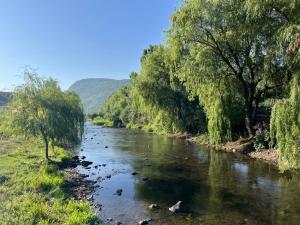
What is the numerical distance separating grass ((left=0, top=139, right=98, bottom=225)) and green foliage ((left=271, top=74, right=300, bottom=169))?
38.0ft

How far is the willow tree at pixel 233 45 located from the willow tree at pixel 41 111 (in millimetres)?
13938

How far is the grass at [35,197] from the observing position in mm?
15500

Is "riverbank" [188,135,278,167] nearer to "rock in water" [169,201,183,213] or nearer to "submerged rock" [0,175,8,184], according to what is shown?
"rock in water" [169,201,183,213]

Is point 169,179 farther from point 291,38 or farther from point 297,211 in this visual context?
point 291,38

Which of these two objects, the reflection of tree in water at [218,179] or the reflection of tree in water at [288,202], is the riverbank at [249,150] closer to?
the reflection of tree in water at [218,179]

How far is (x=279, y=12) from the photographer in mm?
25766

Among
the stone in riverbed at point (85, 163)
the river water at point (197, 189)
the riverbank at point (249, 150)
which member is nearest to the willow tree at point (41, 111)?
the stone in riverbed at point (85, 163)

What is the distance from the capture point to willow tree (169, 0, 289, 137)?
33.0 meters

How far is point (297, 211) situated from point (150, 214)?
7078 millimetres

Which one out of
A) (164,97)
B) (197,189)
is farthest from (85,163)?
(164,97)

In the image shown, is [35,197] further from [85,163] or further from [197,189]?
[85,163]

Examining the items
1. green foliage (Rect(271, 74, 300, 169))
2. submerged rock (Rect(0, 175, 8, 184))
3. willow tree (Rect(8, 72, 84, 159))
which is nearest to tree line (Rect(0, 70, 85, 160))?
willow tree (Rect(8, 72, 84, 159))

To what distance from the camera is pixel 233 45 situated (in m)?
36.0

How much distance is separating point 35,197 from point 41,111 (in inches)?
475
